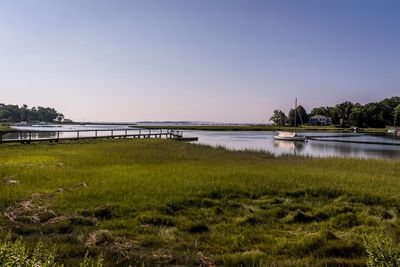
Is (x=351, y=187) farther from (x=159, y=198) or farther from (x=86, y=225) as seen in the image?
(x=86, y=225)

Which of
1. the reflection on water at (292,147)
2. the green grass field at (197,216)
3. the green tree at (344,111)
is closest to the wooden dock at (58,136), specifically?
the reflection on water at (292,147)

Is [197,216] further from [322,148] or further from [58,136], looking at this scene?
[322,148]

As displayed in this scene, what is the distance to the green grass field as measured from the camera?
25.1ft

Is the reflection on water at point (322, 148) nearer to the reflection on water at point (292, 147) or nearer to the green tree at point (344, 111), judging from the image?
the reflection on water at point (292, 147)

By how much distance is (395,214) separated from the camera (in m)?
11.5

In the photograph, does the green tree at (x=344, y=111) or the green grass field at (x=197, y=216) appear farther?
the green tree at (x=344, y=111)

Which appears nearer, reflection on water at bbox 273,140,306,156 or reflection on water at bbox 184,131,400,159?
reflection on water at bbox 184,131,400,159

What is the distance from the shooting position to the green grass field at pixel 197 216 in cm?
766

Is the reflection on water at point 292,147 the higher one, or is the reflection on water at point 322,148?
the reflection on water at point 322,148

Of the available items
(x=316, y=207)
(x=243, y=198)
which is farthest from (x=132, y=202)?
(x=316, y=207)

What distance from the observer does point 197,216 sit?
10.7m

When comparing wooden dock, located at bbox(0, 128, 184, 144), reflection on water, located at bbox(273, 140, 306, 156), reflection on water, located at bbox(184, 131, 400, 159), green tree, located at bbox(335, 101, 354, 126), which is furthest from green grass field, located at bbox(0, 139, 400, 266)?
green tree, located at bbox(335, 101, 354, 126)

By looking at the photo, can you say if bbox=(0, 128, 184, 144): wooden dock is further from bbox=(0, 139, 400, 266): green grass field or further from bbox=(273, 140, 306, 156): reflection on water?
bbox=(0, 139, 400, 266): green grass field

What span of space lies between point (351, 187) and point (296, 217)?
622 cm
